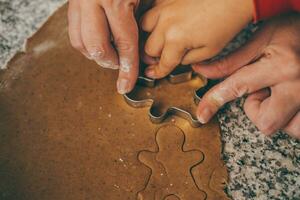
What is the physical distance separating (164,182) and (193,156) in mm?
107

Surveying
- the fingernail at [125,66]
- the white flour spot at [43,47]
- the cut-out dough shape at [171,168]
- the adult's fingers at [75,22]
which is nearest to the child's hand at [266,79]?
the cut-out dough shape at [171,168]

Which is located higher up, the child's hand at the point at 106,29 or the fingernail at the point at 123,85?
the child's hand at the point at 106,29

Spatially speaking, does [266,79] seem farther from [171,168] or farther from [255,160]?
[171,168]

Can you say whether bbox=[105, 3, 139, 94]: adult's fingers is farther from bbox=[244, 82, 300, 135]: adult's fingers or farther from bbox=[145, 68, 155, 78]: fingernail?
bbox=[244, 82, 300, 135]: adult's fingers

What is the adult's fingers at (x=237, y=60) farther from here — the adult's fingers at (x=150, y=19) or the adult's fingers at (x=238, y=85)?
the adult's fingers at (x=150, y=19)

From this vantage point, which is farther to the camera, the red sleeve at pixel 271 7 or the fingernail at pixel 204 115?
the fingernail at pixel 204 115

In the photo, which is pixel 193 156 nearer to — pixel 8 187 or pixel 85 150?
pixel 85 150

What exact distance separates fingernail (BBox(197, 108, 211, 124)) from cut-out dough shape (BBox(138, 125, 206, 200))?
0.07 meters

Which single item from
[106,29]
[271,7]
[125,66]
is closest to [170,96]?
[125,66]

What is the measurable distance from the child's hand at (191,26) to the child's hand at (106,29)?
0.06m

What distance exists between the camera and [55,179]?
1.00 meters

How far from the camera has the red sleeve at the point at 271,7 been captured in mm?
889

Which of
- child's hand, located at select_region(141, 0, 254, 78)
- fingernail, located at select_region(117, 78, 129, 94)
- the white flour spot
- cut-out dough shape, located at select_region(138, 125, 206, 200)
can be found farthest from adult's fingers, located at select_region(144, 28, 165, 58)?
the white flour spot

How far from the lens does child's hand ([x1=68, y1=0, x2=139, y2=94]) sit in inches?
38.1
